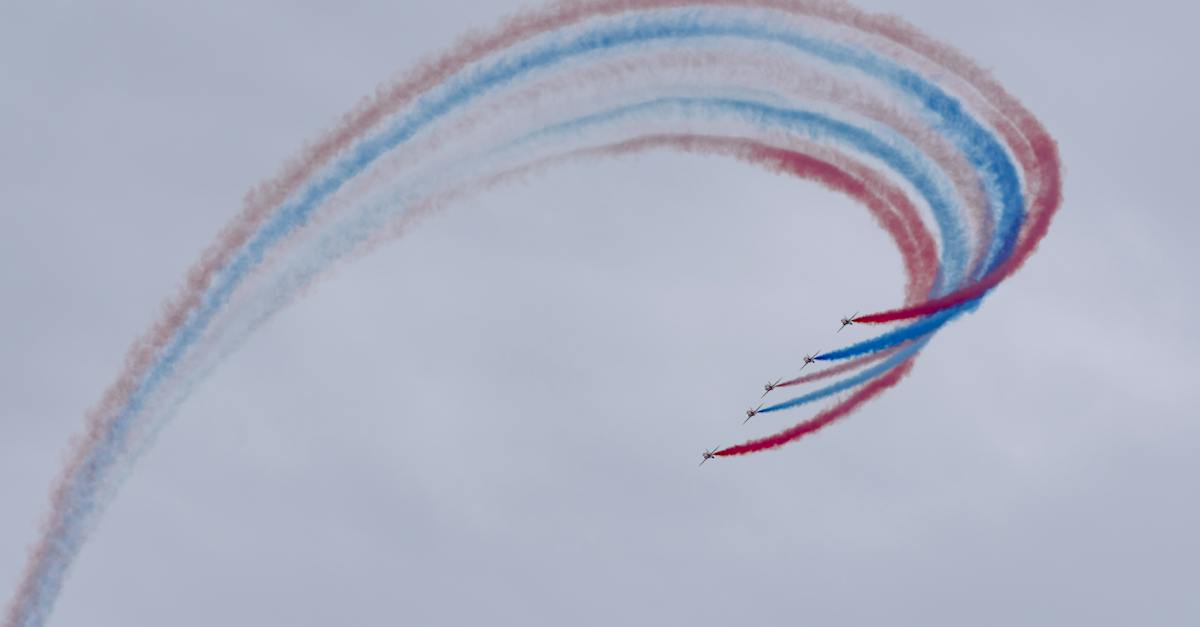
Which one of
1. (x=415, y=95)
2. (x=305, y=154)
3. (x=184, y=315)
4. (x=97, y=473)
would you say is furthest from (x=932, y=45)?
(x=97, y=473)

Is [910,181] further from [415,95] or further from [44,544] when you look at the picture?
[44,544]

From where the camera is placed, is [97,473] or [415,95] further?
[97,473]

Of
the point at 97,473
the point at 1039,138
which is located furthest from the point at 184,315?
the point at 1039,138

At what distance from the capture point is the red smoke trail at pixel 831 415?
183 ft

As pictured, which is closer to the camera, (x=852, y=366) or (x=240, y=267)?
(x=240, y=267)

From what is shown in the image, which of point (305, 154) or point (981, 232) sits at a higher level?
point (305, 154)

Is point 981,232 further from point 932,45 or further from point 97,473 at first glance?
point 97,473

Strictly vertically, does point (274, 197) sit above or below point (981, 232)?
above

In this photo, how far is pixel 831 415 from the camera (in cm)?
5591

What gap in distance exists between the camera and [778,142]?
5228 cm

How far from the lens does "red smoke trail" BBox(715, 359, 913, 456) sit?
55.7m

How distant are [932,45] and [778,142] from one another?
5.12m

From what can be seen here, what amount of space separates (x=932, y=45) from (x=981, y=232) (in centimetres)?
561

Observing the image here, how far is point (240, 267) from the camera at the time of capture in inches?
2047
